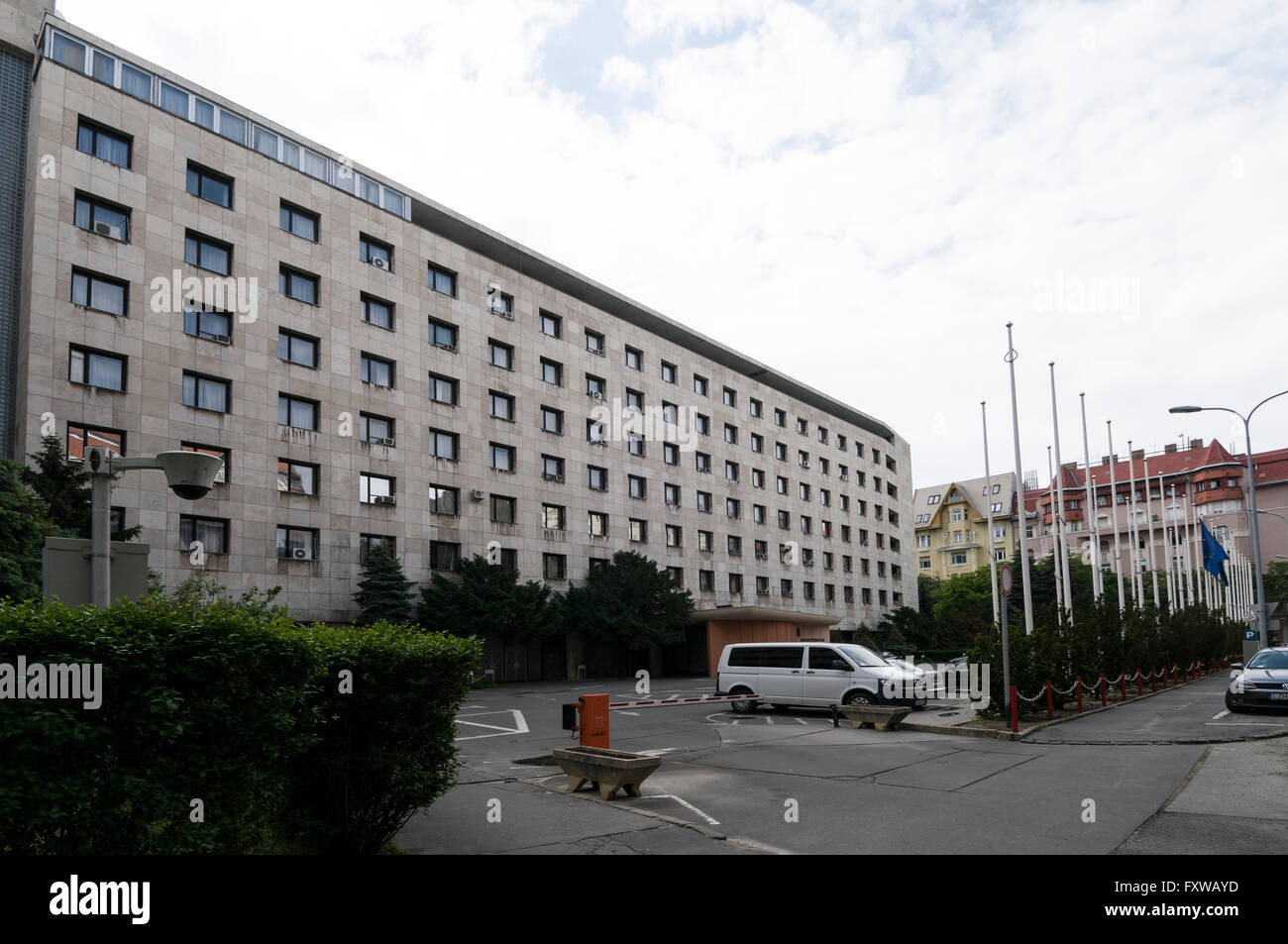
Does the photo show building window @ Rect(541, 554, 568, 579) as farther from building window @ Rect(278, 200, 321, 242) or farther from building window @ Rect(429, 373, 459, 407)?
building window @ Rect(278, 200, 321, 242)

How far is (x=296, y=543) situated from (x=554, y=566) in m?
14.3

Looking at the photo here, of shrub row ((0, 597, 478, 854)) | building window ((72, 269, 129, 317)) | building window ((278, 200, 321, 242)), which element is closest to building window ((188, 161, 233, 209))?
building window ((278, 200, 321, 242))

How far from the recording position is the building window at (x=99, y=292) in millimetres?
28875

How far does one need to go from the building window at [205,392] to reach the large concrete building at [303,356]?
7 centimetres

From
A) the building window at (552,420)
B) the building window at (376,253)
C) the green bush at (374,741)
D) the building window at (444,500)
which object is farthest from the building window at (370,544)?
the green bush at (374,741)

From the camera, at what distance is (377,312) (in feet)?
126

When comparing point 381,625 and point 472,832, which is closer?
point 381,625

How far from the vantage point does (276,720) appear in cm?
566

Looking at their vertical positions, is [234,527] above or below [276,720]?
above

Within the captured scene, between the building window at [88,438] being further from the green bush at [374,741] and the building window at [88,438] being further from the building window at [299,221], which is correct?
the green bush at [374,741]

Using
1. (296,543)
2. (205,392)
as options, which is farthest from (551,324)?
(205,392)

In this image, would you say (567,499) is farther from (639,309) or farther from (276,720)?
(276,720)
